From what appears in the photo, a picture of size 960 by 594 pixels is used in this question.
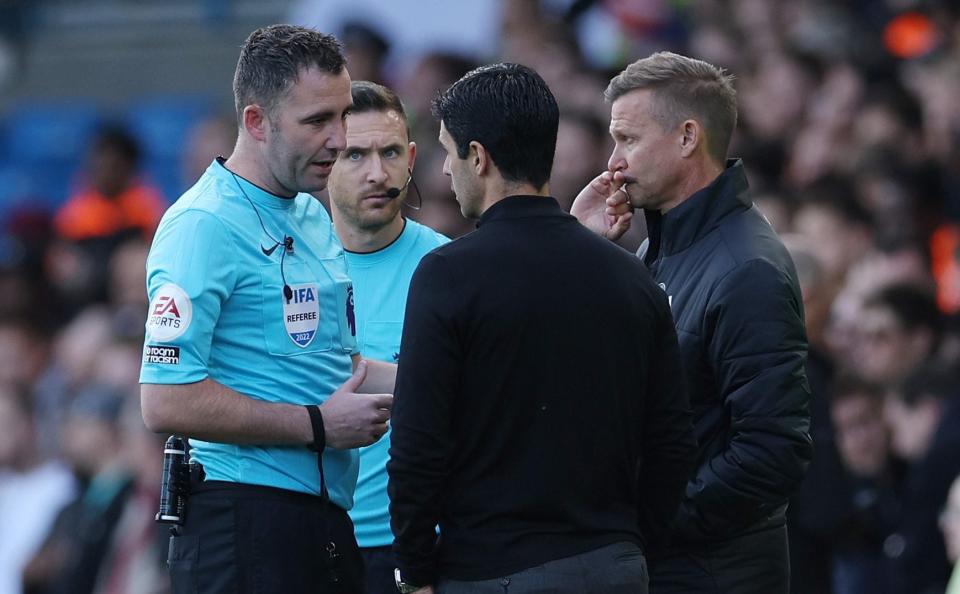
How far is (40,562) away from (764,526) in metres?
5.84

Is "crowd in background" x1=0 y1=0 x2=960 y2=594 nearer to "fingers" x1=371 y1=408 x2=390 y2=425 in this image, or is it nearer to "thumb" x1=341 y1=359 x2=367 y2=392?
"thumb" x1=341 y1=359 x2=367 y2=392

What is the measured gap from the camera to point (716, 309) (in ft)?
13.0

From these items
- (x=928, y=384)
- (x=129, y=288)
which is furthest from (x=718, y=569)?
(x=129, y=288)

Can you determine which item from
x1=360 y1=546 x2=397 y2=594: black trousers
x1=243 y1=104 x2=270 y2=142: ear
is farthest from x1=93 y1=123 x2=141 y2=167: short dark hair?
x1=243 y1=104 x2=270 y2=142: ear

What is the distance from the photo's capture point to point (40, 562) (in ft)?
29.4

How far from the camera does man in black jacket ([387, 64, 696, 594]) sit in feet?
11.1

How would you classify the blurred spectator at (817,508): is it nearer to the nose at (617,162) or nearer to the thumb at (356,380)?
the nose at (617,162)

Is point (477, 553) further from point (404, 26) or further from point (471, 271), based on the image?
point (404, 26)

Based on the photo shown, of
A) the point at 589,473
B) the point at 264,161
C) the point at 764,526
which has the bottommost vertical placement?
the point at 764,526

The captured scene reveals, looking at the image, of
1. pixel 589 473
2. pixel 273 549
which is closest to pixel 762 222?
pixel 589 473

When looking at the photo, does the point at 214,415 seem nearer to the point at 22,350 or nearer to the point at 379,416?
the point at 379,416

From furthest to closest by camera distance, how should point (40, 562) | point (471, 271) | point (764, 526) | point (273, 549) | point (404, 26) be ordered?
point (404, 26), point (40, 562), point (764, 526), point (273, 549), point (471, 271)

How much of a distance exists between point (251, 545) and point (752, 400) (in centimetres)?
123

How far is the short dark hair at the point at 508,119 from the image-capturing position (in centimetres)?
346
